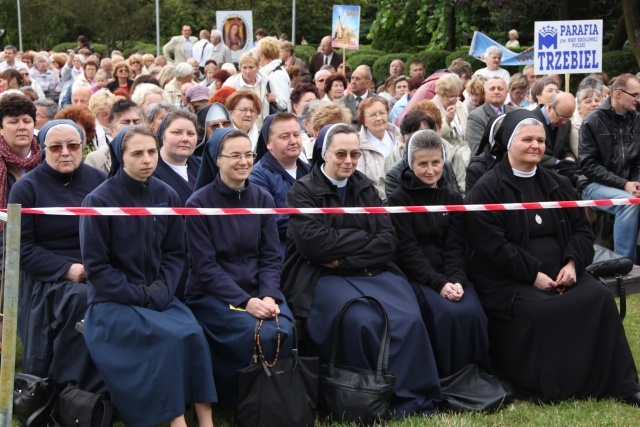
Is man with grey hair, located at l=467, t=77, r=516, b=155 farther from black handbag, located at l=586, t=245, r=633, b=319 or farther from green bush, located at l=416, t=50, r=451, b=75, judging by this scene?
green bush, located at l=416, t=50, r=451, b=75

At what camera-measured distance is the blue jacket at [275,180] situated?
6797 millimetres

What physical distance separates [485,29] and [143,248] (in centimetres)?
2595

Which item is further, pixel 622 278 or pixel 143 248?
pixel 622 278

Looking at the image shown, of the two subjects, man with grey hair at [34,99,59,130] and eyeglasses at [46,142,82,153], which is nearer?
eyeglasses at [46,142,82,153]

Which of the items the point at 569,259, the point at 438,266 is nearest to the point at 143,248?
the point at 438,266

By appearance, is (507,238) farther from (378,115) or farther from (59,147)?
(59,147)

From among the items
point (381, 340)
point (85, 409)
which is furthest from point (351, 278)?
point (85, 409)

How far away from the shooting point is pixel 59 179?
6082mm

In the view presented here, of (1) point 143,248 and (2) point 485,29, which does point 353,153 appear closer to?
(1) point 143,248

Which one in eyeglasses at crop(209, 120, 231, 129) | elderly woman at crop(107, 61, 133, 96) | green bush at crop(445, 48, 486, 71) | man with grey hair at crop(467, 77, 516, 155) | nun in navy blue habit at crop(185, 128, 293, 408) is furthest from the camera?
green bush at crop(445, 48, 486, 71)

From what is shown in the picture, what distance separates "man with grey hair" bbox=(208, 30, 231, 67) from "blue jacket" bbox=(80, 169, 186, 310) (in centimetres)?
1615

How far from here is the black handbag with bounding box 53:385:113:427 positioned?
5.20 metres

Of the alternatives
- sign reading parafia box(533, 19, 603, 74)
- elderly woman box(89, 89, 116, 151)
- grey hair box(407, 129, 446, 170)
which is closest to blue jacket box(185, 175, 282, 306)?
grey hair box(407, 129, 446, 170)

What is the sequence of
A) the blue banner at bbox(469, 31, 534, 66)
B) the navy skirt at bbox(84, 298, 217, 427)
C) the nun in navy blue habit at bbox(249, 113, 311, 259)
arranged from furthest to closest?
1. the blue banner at bbox(469, 31, 534, 66)
2. the nun in navy blue habit at bbox(249, 113, 311, 259)
3. the navy skirt at bbox(84, 298, 217, 427)
